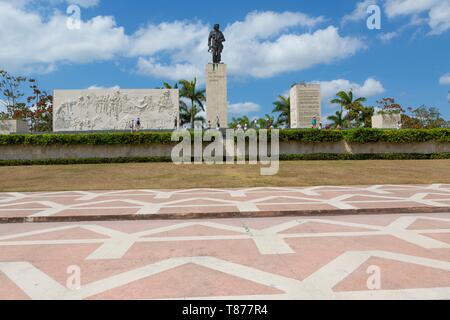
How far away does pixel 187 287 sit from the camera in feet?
10.2

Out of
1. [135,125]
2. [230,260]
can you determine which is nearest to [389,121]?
[135,125]

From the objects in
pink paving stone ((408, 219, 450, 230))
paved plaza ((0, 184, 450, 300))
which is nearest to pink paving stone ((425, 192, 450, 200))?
paved plaza ((0, 184, 450, 300))

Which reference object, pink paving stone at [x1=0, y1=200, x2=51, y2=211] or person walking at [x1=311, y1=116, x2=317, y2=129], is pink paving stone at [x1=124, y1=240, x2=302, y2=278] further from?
person walking at [x1=311, y1=116, x2=317, y2=129]

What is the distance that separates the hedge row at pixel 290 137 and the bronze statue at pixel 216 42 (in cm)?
795

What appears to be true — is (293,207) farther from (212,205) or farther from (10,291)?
(10,291)

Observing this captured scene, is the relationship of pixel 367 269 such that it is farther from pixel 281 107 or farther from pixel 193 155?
pixel 281 107

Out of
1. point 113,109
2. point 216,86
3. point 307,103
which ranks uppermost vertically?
point 216,86

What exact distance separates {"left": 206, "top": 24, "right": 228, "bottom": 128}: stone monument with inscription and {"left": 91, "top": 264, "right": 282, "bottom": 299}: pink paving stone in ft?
73.3

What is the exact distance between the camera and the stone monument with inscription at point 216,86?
25.4 metres

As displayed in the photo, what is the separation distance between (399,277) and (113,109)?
1060 inches

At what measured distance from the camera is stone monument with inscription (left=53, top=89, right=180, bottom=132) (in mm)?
26938

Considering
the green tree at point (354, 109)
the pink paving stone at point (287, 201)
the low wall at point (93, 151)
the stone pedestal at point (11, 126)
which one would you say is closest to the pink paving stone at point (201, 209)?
the pink paving stone at point (287, 201)

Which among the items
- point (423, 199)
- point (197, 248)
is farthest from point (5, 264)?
point (423, 199)

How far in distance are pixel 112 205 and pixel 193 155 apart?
46.1ft
